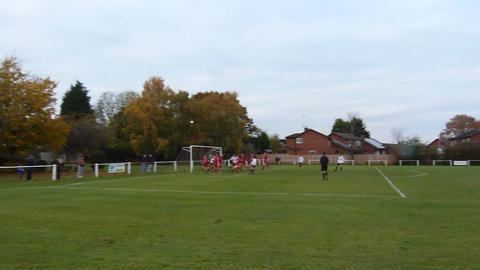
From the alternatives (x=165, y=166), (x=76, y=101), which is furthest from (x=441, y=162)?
(x=76, y=101)

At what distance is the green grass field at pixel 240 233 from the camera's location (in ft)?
24.1

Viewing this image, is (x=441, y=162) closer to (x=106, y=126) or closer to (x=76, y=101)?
(x=106, y=126)

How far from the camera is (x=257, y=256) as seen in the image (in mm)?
7699

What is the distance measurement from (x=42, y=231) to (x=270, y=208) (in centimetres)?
628

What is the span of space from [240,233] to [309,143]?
90370 millimetres

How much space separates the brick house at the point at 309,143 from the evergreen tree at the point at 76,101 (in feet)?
137

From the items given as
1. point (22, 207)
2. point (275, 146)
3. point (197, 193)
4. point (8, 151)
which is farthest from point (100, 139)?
point (275, 146)

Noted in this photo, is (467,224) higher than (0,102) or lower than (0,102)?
lower

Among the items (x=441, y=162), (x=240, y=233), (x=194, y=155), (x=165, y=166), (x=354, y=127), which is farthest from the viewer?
(x=354, y=127)

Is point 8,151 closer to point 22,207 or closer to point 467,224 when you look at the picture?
point 22,207

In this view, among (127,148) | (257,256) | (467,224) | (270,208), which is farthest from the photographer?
(127,148)

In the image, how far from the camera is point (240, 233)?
9859mm

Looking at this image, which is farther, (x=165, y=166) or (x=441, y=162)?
(x=441, y=162)

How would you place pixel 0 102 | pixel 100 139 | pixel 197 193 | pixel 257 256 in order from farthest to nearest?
pixel 100 139 < pixel 0 102 < pixel 197 193 < pixel 257 256
